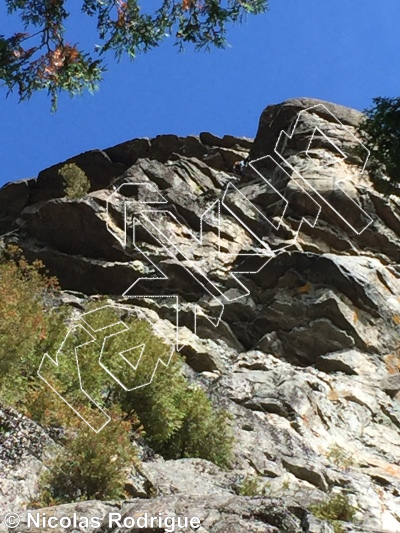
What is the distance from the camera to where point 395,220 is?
24.5 metres

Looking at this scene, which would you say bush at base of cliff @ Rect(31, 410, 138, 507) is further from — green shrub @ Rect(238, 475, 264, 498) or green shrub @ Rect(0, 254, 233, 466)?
green shrub @ Rect(238, 475, 264, 498)

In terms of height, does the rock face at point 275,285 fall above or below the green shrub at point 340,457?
above

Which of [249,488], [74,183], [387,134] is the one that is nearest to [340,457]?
[249,488]

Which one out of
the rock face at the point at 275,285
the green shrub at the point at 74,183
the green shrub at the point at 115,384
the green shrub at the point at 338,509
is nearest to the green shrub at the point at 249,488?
the rock face at the point at 275,285

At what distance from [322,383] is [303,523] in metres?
10.8

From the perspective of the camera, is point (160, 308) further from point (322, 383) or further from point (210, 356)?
point (322, 383)

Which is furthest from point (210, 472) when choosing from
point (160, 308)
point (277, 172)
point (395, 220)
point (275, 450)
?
point (277, 172)

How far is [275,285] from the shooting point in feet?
69.3

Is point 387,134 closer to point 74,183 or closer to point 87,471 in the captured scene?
point 87,471

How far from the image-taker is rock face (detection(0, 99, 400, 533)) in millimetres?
13508

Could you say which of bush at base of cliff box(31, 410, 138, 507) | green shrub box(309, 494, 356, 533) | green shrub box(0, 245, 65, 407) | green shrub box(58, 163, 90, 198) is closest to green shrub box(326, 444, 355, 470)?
green shrub box(309, 494, 356, 533)

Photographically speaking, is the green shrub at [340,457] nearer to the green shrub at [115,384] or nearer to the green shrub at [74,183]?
the green shrub at [115,384]

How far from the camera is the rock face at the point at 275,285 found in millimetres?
13508

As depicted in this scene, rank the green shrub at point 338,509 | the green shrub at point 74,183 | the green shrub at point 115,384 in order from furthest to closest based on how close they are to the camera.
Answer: the green shrub at point 74,183 < the green shrub at point 115,384 < the green shrub at point 338,509
